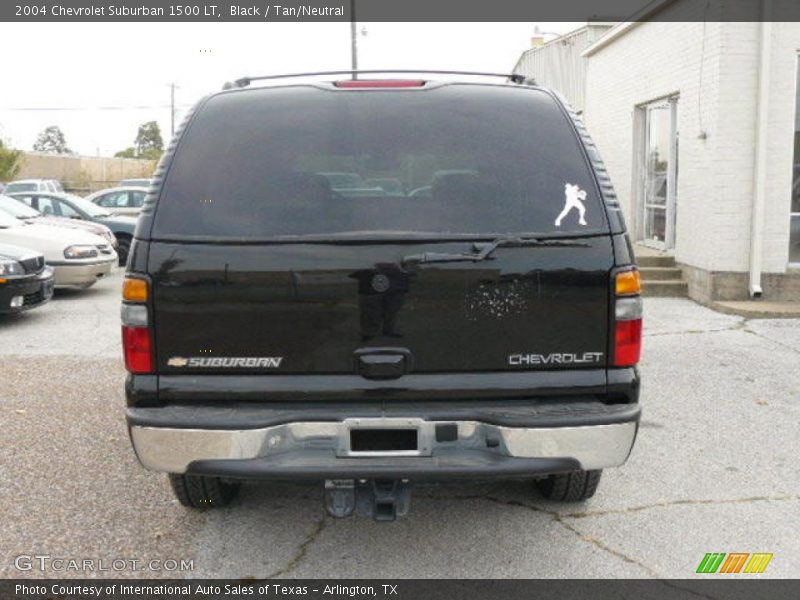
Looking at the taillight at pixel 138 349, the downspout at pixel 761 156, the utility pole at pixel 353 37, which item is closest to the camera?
the taillight at pixel 138 349

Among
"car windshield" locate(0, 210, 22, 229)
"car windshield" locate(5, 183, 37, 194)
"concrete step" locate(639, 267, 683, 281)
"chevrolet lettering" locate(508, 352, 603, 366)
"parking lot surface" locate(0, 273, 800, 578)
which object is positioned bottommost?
"parking lot surface" locate(0, 273, 800, 578)

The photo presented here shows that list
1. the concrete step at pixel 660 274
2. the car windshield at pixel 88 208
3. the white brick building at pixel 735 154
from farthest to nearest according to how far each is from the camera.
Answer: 1. the car windshield at pixel 88 208
2. the concrete step at pixel 660 274
3. the white brick building at pixel 735 154

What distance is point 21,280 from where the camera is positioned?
8.96m

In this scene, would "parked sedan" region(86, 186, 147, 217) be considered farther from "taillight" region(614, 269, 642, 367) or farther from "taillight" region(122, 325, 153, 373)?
"taillight" region(614, 269, 642, 367)

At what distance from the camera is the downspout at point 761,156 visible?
9375mm

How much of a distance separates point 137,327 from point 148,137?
353 feet

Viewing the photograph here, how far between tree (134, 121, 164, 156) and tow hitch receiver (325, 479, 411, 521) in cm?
10573

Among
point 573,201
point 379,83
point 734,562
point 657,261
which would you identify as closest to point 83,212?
point 657,261

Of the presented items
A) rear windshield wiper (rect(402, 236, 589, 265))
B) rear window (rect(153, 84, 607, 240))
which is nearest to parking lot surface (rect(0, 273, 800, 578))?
rear windshield wiper (rect(402, 236, 589, 265))

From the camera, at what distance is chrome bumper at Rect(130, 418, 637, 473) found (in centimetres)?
296

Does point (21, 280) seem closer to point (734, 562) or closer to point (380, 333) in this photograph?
point (380, 333)

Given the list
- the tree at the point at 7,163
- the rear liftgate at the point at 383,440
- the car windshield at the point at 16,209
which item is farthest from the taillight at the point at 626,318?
the tree at the point at 7,163

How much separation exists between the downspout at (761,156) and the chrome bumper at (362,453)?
24.6ft

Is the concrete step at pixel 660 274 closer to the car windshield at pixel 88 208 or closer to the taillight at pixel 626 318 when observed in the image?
the taillight at pixel 626 318
